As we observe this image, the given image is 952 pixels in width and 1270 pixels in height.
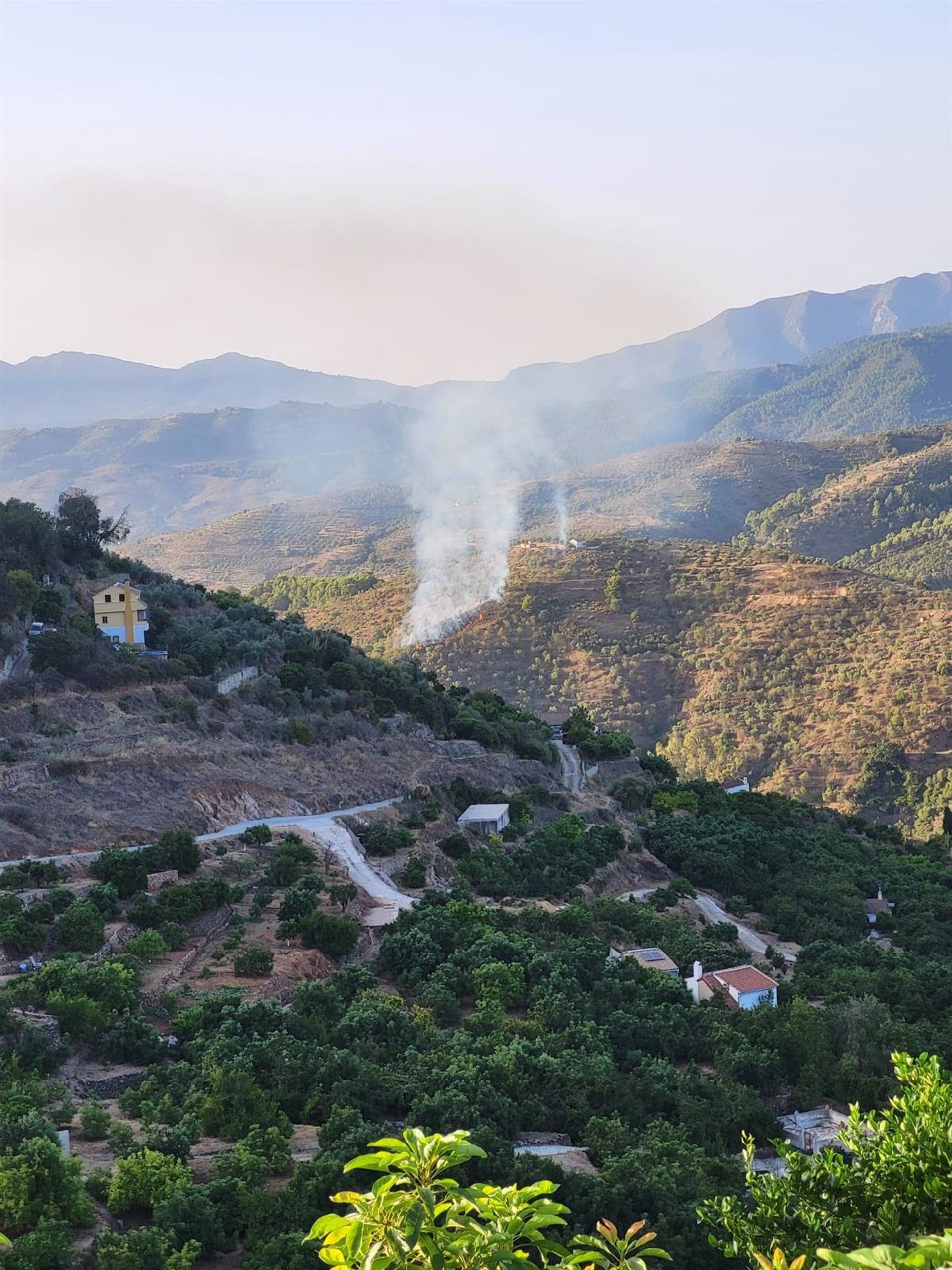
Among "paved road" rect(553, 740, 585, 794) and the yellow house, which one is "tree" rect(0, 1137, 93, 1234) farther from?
"paved road" rect(553, 740, 585, 794)

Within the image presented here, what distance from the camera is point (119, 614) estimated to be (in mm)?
32094

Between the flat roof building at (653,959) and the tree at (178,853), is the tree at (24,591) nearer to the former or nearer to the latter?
the tree at (178,853)

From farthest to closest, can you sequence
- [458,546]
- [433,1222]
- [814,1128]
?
[458,546], [814,1128], [433,1222]

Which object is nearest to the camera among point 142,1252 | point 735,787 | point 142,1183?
point 142,1252

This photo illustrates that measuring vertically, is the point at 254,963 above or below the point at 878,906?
above

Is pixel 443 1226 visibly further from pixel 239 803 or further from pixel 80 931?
pixel 239 803

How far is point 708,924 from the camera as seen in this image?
26625 millimetres

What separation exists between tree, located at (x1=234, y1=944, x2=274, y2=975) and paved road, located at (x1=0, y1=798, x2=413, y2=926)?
2873 mm

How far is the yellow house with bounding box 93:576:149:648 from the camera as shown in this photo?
32000mm

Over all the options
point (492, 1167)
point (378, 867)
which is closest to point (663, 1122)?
point (492, 1167)

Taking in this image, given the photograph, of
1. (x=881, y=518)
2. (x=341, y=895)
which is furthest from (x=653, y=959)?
(x=881, y=518)

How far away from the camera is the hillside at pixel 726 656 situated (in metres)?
58.2

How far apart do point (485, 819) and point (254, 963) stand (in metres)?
10.3

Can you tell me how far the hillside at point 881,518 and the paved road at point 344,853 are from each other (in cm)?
7719
